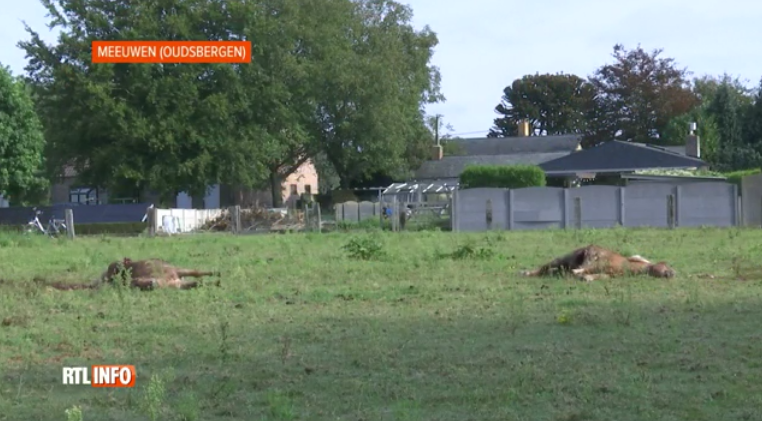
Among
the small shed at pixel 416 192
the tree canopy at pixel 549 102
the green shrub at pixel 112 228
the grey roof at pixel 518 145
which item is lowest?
the green shrub at pixel 112 228

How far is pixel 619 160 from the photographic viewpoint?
2142 inches

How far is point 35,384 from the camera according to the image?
8883 millimetres

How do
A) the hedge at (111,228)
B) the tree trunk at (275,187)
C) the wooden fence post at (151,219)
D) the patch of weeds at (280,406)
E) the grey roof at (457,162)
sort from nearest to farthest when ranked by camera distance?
the patch of weeds at (280,406)
the wooden fence post at (151,219)
the hedge at (111,228)
the tree trunk at (275,187)
the grey roof at (457,162)

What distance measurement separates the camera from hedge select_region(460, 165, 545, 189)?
4944cm

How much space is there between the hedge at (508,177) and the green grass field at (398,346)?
101 ft

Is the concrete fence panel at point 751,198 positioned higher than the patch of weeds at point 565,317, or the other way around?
the concrete fence panel at point 751,198

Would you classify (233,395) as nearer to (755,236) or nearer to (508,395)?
(508,395)

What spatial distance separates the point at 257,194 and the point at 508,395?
6809 centimetres

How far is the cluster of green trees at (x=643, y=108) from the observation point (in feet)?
224

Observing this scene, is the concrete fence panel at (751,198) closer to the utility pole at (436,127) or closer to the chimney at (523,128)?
the utility pole at (436,127)

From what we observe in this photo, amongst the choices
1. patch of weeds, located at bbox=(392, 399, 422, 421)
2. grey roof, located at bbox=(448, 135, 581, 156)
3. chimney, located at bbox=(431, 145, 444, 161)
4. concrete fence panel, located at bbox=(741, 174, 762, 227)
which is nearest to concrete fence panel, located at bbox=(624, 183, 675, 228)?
concrete fence panel, located at bbox=(741, 174, 762, 227)

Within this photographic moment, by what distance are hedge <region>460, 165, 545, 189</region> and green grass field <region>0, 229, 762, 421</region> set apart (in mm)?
30748

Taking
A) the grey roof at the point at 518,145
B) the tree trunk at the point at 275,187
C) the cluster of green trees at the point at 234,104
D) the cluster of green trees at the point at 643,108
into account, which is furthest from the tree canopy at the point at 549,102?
the tree trunk at the point at 275,187

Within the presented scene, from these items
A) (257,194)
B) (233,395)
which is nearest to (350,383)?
(233,395)
